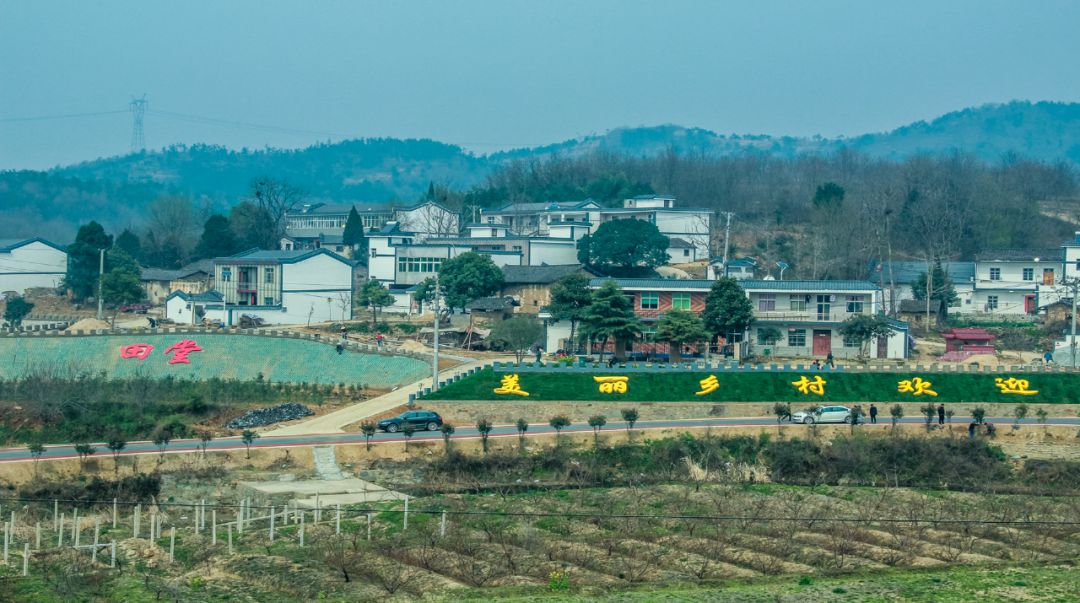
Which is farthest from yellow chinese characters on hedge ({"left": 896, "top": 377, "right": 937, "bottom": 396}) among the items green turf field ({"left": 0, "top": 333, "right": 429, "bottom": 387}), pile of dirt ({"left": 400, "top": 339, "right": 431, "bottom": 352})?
pile of dirt ({"left": 400, "top": 339, "right": 431, "bottom": 352})

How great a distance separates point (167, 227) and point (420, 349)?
4310cm

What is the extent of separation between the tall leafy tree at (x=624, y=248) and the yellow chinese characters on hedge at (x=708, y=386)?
20.4 metres

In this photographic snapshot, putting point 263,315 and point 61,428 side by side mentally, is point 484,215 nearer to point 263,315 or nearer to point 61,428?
point 263,315

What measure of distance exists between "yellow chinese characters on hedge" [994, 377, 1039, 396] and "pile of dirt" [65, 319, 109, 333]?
3616 cm

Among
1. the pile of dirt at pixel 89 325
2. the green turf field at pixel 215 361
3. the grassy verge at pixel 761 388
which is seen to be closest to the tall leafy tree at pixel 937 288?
the grassy verge at pixel 761 388

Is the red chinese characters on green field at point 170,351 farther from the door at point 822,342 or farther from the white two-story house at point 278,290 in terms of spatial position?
the door at point 822,342

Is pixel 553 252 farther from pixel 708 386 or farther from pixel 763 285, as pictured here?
pixel 708 386

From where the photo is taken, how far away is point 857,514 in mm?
29734

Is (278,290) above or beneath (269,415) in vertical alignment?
above

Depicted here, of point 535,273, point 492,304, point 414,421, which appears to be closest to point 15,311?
point 492,304

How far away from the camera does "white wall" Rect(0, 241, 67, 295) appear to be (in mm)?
69938

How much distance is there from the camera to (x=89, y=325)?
55.8 metres

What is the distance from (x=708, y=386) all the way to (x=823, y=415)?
474 centimetres

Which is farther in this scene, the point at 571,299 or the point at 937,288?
the point at 937,288
